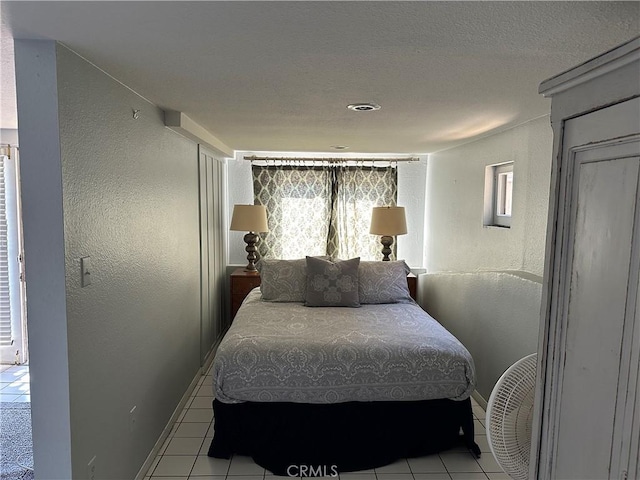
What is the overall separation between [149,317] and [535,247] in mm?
2251

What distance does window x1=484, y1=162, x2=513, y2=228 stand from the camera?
3279 mm

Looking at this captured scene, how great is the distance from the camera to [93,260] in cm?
174

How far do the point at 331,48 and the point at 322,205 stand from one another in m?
3.38

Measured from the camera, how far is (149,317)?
2.41m

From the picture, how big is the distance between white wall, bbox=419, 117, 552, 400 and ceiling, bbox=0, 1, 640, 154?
44 centimetres

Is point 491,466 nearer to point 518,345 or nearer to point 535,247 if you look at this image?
point 518,345

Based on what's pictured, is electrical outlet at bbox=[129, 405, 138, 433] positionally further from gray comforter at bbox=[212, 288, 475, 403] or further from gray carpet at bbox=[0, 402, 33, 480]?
gray carpet at bbox=[0, 402, 33, 480]

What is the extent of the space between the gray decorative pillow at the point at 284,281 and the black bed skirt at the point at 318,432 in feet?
4.40

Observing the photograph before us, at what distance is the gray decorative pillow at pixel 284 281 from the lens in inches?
148

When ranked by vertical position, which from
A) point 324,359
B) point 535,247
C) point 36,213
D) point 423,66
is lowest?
point 324,359

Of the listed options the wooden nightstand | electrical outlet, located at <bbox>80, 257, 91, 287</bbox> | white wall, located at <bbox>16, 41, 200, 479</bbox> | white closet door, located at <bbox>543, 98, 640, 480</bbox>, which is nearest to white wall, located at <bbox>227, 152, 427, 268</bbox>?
the wooden nightstand

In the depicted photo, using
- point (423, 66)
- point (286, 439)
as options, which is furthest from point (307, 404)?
point (423, 66)

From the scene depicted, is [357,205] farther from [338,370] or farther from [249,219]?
[338,370]

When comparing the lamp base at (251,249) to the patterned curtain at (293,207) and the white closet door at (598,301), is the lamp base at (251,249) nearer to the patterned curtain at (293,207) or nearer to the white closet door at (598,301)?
the patterned curtain at (293,207)
